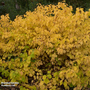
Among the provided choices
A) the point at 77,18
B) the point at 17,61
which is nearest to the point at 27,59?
the point at 17,61

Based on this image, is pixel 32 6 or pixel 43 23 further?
pixel 32 6

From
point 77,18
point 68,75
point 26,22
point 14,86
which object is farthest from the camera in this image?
point 26,22

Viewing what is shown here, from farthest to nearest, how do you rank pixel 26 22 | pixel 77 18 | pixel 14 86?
pixel 26 22 → pixel 14 86 → pixel 77 18

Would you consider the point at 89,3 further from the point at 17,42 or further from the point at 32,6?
the point at 17,42

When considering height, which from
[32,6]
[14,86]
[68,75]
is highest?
[32,6]

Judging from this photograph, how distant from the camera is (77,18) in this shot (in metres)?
2.29

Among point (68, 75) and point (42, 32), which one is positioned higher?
point (42, 32)

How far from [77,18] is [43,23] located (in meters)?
0.72

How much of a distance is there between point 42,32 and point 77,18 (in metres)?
0.77

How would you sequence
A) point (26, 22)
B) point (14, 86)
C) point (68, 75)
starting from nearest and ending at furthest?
point (68, 75) < point (14, 86) < point (26, 22)

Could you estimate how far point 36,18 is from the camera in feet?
8.77

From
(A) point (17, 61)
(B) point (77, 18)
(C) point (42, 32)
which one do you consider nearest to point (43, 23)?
(C) point (42, 32)

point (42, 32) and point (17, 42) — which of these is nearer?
point (42, 32)

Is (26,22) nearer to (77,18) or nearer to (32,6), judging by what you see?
(77,18)
